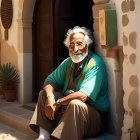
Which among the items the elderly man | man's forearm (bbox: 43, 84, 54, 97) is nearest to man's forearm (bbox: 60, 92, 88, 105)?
the elderly man

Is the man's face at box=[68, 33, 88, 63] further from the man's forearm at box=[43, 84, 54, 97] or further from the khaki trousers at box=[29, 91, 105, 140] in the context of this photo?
the khaki trousers at box=[29, 91, 105, 140]

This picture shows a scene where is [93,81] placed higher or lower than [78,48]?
lower

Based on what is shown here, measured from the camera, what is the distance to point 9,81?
7090 millimetres

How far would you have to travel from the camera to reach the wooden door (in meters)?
6.37

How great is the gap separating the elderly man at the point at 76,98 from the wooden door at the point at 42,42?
1.55 meters

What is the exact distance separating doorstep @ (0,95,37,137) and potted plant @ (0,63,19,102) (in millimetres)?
160

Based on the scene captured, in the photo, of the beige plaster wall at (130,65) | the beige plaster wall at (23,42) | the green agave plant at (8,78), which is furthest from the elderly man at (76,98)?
the green agave plant at (8,78)

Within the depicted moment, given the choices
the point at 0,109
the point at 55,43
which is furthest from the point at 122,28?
the point at 0,109

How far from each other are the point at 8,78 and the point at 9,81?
0.07 meters

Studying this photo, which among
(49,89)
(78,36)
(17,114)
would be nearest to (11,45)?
(17,114)

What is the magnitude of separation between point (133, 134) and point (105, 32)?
48.0 inches

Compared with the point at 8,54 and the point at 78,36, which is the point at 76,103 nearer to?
the point at 78,36

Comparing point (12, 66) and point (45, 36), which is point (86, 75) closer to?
point (45, 36)

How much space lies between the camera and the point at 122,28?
166 inches
